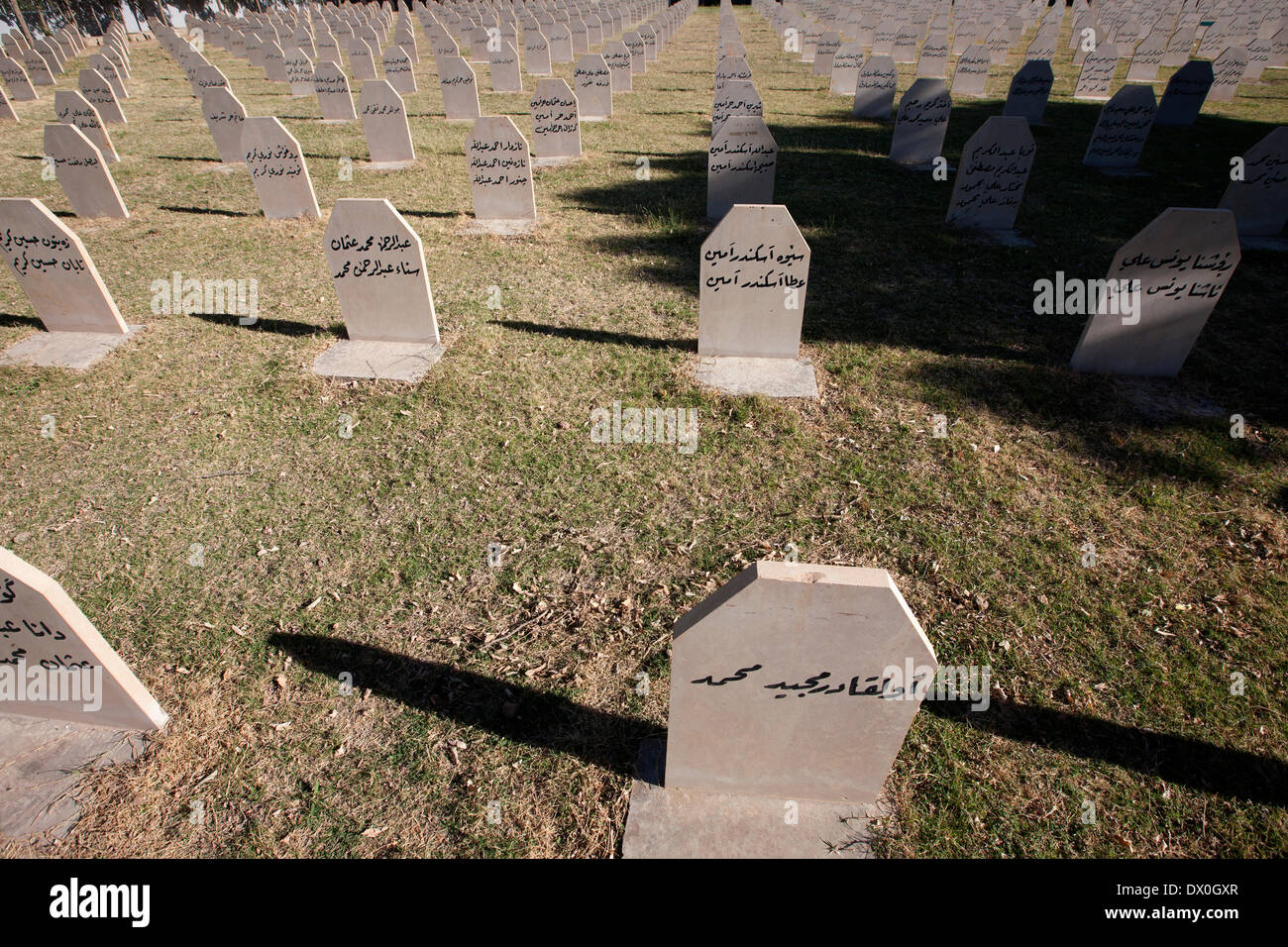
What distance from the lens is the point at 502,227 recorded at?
7.99 m

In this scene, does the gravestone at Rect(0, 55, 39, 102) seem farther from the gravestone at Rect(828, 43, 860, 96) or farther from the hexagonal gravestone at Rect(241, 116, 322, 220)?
the gravestone at Rect(828, 43, 860, 96)

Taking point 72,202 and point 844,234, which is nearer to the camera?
point 844,234

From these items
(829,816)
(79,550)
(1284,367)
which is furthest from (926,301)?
(79,550)

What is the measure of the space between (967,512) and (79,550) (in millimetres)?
5349

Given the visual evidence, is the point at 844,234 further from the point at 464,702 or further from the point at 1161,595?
the point at 464,702

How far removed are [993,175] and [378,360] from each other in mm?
7150

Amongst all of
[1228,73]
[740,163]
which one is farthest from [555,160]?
[1228,73]

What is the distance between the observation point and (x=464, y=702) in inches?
113

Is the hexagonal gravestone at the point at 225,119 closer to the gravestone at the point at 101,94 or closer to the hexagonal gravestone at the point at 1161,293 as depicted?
the gravestone at the point at 101,94

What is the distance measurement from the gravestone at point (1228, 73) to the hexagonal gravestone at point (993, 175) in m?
11.9

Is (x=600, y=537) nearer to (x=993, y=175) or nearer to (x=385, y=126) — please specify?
(x=993, y=175)

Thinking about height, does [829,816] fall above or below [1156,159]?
below

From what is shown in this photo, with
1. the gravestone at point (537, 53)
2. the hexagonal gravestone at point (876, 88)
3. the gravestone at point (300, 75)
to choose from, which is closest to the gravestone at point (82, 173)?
the gravestone at point (300, 75)

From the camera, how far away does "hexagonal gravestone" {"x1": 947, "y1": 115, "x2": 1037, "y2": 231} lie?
689cm
